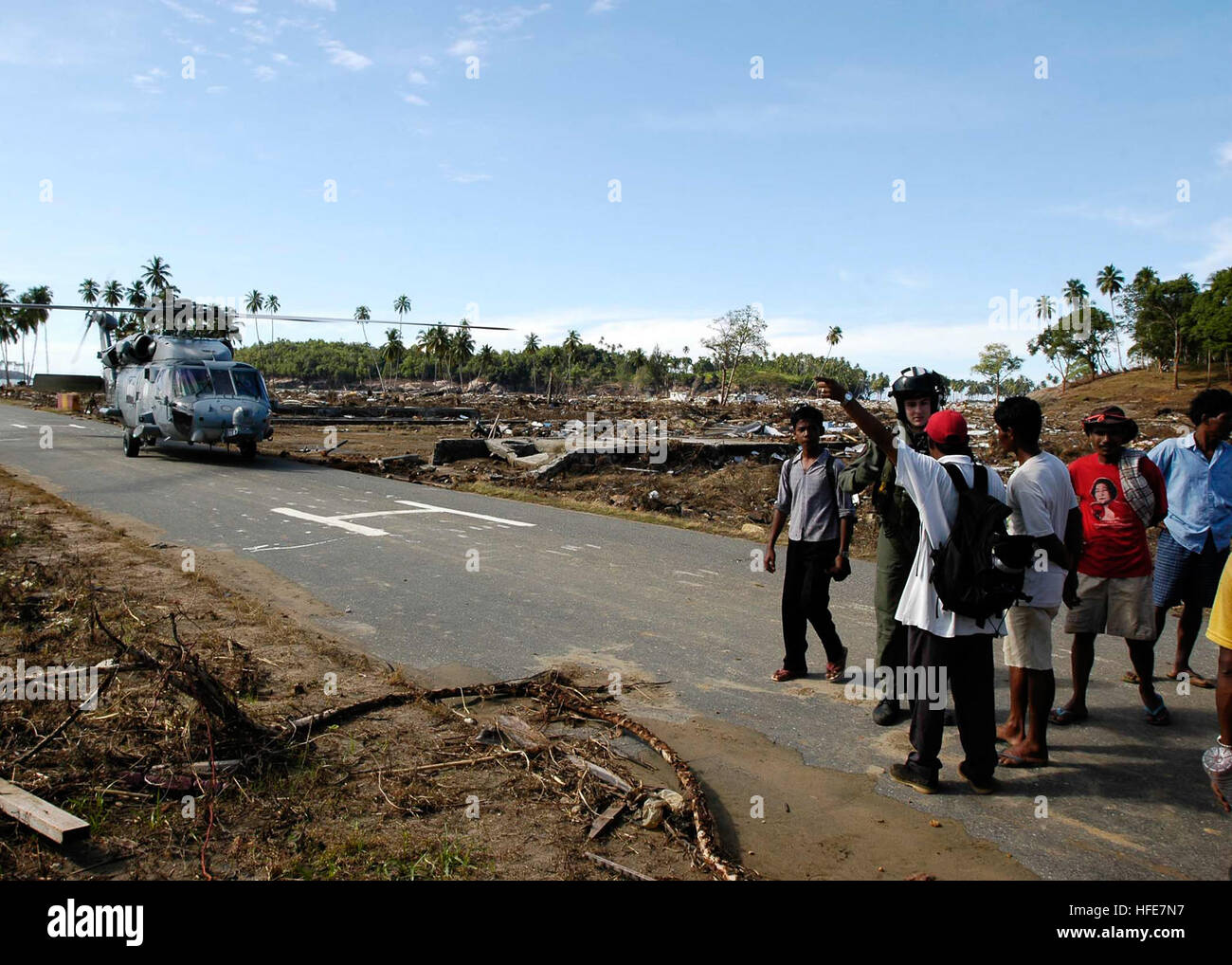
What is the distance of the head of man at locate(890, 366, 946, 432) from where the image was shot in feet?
15.9

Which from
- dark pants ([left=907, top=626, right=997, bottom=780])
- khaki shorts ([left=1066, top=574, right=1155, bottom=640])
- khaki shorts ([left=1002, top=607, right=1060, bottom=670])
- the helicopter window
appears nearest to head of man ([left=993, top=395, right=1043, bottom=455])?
khaki shorts ([left=1002, top=607, right=1060, bottom=670])

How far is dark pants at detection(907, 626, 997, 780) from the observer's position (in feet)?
14.1

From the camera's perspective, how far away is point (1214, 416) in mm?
5910

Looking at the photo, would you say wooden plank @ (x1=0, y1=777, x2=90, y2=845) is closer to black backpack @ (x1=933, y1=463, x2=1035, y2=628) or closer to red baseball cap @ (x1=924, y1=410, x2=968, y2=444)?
black backpack @ (x1=933, y1=463, x2=1035, y2=628)

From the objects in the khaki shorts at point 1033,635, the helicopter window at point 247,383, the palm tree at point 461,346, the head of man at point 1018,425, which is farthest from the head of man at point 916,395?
the palm tree at point 461,346

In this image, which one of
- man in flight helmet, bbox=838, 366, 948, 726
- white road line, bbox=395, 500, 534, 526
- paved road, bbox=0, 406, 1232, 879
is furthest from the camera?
white road line, bbox=395, 500, 534, 526

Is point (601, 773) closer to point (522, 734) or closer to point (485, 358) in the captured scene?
point (522, 734)

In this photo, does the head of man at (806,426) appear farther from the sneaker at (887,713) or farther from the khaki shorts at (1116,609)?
the khaki shorts at (1116,609)

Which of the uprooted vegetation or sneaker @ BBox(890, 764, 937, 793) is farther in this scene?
sneaker @ BBox(890, 764, 937, 793)

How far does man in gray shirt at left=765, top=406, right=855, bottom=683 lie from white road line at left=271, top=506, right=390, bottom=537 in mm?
7194

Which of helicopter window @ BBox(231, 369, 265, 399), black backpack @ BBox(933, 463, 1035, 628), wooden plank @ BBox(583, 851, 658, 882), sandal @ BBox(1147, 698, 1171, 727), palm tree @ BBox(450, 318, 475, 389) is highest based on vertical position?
palm tree @ BBox(450, 318, 475, 389)

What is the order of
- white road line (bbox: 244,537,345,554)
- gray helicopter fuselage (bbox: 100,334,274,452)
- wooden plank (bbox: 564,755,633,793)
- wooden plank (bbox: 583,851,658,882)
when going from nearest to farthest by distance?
wooden plank (bbox: 583,851,658,882) < wooden plank (bbox: 564,755,633,793) < white road line (bbox: 244,537,345,554) < gray helicopter fuselage (bbox: 100,334,274,452)

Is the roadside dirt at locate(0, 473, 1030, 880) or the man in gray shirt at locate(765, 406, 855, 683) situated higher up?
the man in gray shirt at locate(765, 406, 855, 683)

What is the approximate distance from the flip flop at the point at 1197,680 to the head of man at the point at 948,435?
10.6 feet
